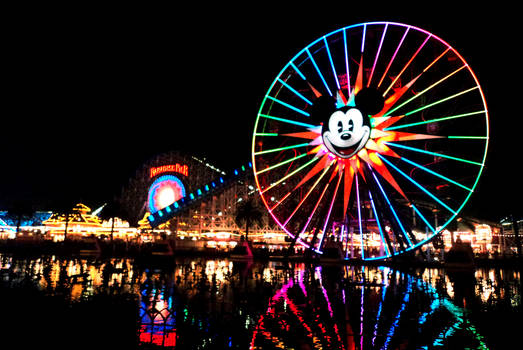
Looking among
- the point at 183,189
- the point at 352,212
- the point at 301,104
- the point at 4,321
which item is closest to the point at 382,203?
the point at 352,212

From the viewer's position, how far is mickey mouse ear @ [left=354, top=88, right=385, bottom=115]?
796 inches

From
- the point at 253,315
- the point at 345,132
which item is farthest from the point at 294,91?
the point at 253,315

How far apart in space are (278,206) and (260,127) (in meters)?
5.44

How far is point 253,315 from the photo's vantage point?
923cm

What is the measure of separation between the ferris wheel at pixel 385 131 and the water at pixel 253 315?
709 cm

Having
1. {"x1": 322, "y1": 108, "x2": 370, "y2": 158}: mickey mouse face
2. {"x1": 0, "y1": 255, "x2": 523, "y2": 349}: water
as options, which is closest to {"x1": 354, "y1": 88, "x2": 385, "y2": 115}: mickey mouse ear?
{"x1": 322, "y1": 108, "x2": 370, "y2": 158}: mickey mouse face

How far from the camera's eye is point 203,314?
9273 millimetres

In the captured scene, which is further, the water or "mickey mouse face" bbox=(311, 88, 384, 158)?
"mickey mouse face" bbox=(311, 88, 384, 158)

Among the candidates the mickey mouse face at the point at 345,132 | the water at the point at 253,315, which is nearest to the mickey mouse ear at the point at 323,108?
the mickey mouse face at the point at 345,132

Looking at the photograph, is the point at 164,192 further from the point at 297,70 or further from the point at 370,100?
the point at 370,100

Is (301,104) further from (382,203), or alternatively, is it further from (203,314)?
(203,314)

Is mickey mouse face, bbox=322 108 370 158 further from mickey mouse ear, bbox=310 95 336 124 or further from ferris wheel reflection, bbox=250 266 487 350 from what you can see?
ferris wheel reflection, bbox=250 266 487 350

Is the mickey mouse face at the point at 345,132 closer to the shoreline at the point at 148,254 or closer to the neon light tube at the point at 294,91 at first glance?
the neon light tube at the point at 294,91

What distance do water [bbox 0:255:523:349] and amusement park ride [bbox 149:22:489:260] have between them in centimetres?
706
